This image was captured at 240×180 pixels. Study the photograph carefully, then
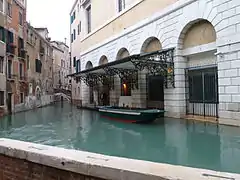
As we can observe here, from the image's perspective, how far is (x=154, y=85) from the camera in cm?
1353

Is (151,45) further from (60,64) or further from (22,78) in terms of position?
(60,64)

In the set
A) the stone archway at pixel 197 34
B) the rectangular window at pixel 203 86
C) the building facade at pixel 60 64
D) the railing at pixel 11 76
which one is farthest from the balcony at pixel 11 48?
the building facade at pixel 60 64

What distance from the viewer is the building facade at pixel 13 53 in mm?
16828

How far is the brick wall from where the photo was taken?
2.73 metres

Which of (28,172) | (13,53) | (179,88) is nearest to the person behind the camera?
(28,172)

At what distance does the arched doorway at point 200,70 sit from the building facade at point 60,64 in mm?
30545

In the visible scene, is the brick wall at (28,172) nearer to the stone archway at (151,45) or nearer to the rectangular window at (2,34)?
the stone archway at (151,45)

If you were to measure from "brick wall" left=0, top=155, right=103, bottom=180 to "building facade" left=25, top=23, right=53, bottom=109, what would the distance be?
19.5m

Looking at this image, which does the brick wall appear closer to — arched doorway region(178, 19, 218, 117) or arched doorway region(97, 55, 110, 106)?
arched doorway region(178, 19, 218, 117)

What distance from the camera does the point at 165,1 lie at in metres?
11.7

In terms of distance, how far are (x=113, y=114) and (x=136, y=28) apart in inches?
213

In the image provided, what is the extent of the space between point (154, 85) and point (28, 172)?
1099cm

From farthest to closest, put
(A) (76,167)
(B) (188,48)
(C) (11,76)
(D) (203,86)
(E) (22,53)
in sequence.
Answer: (E) (22,53) → (C) (11,76) → (B) (188,48) → (D) (203,86) → (A) (76,167)

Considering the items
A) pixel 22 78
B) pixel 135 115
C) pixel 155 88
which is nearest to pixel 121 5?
pixel 155 88
